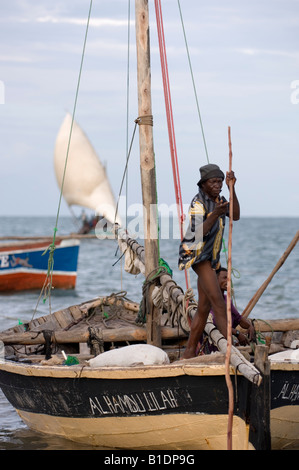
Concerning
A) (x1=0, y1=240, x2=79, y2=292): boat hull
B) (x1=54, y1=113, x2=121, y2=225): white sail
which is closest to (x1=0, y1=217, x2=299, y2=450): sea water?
(x1=0, y1=240, x2=79, y2=292): boat hull

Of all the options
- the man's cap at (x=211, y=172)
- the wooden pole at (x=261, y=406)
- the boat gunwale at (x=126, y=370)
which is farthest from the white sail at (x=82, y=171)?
the wooden pole at (x=261, y=406)

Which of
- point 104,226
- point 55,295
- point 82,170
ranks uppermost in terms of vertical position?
point 82,170

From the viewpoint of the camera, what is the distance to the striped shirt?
20.0 feet

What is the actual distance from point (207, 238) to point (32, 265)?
1638cm

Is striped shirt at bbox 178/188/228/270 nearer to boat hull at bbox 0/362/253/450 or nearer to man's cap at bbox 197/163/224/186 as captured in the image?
man's cap at bbox 197/163/224/186

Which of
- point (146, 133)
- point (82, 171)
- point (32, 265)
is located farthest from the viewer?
point (82, 171)

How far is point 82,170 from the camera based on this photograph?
135 feet

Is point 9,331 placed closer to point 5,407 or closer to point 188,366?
point 5,407

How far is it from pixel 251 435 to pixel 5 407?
13.5 ft

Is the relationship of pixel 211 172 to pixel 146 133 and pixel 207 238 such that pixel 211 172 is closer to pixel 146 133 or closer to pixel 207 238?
pixel 207 238

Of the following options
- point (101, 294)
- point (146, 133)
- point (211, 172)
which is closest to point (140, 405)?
point (211, 172)

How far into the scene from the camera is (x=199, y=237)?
608cm

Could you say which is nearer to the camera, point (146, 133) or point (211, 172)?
point (211, 172)

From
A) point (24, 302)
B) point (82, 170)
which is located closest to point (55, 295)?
point (24, 302)
